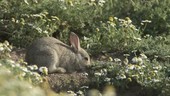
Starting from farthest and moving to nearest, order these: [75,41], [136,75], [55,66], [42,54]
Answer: [75,41] < [55,66] < [42,54] < [136,75]

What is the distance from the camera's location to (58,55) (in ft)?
31.6

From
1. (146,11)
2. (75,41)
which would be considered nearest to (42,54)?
(75,41)

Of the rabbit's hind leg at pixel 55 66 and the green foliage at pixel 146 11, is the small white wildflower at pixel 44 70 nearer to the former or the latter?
the rabbit's hind leg at pixel 55 66

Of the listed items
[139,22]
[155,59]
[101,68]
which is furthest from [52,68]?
[139,22]

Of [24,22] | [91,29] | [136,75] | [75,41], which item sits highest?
[24,22]

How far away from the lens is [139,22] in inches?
A: 455

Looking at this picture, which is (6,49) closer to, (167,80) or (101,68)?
(101,68)

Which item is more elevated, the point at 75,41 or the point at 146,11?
the point at 146,11

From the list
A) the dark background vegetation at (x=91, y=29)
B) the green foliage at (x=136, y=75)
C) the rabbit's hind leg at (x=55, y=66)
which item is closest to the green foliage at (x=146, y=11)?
the dark background vegetation at (x=91, y=29)

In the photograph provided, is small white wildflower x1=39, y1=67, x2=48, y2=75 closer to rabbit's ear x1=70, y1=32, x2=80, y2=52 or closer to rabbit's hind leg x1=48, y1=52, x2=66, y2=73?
rabbit's hind leg x1=48, y1=52, x2=66, y2=73

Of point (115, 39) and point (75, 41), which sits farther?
point (115, 39)

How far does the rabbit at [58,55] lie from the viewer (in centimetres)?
923

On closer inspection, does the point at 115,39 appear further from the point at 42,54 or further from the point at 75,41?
the point at 42,54

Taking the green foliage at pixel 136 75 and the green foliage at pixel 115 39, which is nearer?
the green foliage at pixel 136 75
